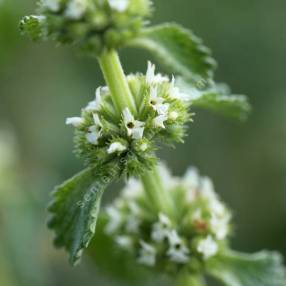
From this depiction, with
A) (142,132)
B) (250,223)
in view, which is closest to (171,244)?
(142,132)

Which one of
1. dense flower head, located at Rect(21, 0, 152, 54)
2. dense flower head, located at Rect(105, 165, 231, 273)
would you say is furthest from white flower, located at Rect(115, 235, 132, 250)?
dense flower head, located at Rect(21, 0, 152, 54)

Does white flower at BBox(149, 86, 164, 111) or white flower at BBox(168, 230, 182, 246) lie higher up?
white flower at BBox(149, 86, 164, 111)

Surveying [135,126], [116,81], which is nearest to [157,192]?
[135,126]

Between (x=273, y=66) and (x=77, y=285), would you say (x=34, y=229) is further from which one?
(x=273, y=66)

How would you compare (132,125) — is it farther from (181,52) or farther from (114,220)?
(114,220)

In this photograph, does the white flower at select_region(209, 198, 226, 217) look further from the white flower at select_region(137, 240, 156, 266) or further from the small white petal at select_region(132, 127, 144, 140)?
the small white petal at select_region(132, 127, 144, 140)

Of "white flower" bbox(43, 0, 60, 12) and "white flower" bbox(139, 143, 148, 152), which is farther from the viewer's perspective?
"white flower" bbox(139, 143, 148, 152)
